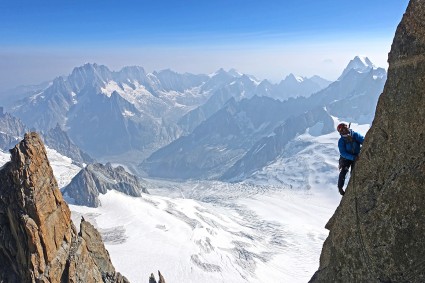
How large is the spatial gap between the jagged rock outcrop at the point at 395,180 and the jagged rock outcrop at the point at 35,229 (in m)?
31.3

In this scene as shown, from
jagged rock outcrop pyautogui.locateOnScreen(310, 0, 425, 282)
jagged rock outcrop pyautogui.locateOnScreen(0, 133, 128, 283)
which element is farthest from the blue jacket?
jagged rock outcrop pyautogui.locateOnScreen(0, 133, 128, 283)

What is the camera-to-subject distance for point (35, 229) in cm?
3859

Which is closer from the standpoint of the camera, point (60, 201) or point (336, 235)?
point (336, 235)

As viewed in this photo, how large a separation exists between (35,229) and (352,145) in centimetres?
3213

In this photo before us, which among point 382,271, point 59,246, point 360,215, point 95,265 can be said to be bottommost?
point 95,265

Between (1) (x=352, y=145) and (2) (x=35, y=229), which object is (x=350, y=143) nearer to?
(1) (x=352, y=145)

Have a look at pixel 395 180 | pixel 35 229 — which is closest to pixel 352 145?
pixel 395 180

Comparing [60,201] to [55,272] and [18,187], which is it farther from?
[55,272]

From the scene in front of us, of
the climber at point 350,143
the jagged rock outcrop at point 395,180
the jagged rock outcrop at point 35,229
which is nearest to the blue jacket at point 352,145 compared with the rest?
the climber at point 350,143

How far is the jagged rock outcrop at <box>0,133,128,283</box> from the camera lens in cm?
3828

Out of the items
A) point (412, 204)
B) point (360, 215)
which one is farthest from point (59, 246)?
point (412, 204)

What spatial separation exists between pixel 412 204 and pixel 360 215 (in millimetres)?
2599

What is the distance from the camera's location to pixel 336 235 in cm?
1856

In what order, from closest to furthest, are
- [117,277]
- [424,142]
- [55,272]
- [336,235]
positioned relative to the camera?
[424,142] → [336,235] → [55,272] → [117,277]
